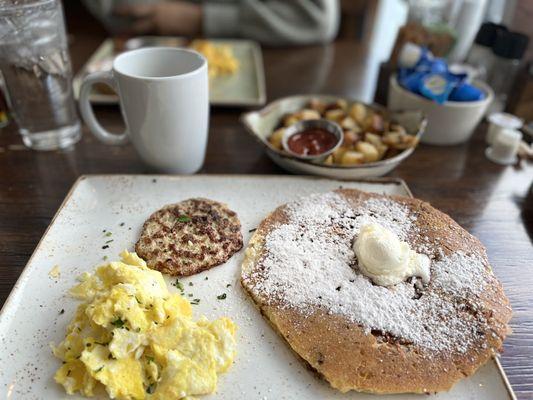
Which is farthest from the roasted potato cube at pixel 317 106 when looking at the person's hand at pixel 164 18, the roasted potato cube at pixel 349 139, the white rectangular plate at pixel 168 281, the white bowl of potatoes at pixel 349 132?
the person's hand at pixel 164 18

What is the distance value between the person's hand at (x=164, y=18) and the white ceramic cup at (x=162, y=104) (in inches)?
65.0

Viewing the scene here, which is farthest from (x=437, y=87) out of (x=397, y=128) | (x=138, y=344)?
(x=138, y=344)

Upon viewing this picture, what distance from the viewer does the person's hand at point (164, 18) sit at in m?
2.88

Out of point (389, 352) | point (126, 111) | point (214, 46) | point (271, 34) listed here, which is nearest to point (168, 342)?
point (389, 352)

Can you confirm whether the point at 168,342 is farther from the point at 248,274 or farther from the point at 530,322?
the point at 530,322

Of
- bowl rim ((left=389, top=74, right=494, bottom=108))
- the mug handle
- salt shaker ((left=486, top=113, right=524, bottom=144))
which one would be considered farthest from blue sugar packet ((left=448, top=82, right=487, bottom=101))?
the mug handle

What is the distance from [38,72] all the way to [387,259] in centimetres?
129

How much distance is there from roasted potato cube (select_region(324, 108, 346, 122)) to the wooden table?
0.30 meters

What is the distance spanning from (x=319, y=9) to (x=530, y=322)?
91.3 inches

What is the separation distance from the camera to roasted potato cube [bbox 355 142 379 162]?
1490 millimetres

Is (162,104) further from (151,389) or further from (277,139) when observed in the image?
(151,389)

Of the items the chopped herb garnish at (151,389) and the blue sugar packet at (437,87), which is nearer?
the chopped herb garnish at (151,389)

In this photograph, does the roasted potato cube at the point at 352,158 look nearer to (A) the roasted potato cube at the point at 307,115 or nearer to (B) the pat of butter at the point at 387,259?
(A) the roasted potato cube at the point at 307,115

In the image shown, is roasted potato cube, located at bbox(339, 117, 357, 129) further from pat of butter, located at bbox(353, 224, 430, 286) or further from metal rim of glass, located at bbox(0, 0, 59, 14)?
metal rim of glass, located at bbox(0, 0, 59, 14)
